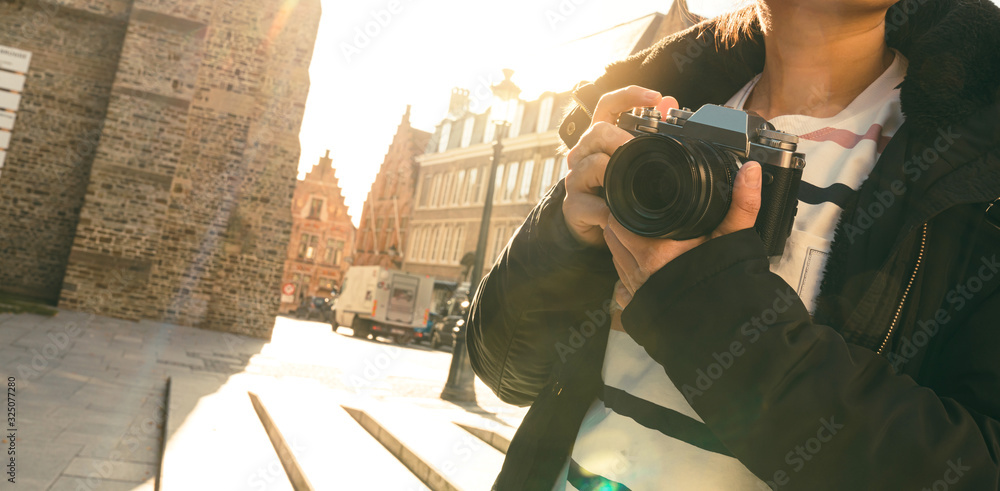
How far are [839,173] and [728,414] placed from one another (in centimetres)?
50

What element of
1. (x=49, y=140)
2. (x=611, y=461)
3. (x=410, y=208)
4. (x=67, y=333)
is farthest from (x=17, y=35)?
(x=410, y=208)

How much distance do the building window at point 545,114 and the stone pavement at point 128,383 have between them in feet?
59.0

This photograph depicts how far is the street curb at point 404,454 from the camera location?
405cm

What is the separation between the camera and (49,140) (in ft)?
50.2

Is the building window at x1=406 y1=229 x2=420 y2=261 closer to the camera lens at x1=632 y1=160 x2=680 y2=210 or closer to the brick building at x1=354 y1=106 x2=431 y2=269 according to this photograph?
the brick building at x1=354 y1=106 x2=431 y2=269

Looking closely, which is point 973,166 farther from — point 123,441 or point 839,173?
point 123,441

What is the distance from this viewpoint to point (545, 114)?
1260 inches

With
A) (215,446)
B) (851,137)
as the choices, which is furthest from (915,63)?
(215,446)

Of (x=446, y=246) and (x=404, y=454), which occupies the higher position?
(x=446, y=246)

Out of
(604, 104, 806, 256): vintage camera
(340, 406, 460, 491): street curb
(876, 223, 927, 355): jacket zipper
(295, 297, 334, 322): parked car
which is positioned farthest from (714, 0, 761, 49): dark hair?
(295, 297, 334, 322): parked car

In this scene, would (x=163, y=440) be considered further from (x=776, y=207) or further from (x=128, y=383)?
(x=776, y=207)

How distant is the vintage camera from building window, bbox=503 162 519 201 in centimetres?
3177

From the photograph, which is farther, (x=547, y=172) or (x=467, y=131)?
(x=467, y=131)

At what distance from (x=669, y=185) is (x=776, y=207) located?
0.57ft
